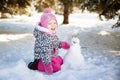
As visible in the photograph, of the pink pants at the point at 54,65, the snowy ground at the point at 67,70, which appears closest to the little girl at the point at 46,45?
the pink pants at the point at 54,65

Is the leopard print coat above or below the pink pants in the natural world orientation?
above

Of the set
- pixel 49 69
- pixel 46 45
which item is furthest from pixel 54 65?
pixel 46 45

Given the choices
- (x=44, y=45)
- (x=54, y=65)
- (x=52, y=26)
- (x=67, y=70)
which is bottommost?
(x=67, y=70)

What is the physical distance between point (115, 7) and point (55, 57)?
394 cm

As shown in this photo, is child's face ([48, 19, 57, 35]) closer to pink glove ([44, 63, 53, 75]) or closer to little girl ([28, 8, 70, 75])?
little girl ([28, 8, 70, 75])

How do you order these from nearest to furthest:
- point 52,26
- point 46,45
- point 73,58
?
point 46,45 < point 52,26 < point 73,58

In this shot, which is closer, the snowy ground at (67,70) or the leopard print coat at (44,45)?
the snowy ground at (67,70)

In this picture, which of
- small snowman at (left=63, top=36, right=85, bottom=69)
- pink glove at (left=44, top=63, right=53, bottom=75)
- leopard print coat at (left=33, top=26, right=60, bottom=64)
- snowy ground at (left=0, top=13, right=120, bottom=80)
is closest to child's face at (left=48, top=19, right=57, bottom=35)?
leopard print coat at (left=33, top=26, right=60, bottom=64)

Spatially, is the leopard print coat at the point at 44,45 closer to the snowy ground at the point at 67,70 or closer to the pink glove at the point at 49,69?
the pink glove at the point at 49,69

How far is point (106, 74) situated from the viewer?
19.4 ft

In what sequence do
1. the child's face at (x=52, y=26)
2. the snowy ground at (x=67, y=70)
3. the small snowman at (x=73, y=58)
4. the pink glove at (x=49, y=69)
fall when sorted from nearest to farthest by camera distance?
the snowy ground at (x=67, y=70)
the pink glove at (x=49, y=69)
the child's face at (x=52, y=26)
the small snowman at (x=73, y=58)

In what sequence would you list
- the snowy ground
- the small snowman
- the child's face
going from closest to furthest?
the snowy ground
the child's face
the small snowman

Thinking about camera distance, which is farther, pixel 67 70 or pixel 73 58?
pixel 73 58

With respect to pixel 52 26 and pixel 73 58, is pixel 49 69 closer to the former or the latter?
pixel 73 58
